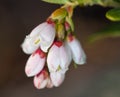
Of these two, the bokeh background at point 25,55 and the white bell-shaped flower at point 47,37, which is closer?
the white bell-shaped flower at point 47,37

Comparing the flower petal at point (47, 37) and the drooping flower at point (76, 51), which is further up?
the flower petal at point (47, 37)

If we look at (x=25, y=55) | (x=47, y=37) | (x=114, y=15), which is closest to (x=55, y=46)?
(x=47, y=37)

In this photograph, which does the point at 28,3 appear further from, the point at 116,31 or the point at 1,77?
the point at 116,31

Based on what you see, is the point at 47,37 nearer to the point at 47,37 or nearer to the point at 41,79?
the point at 47,37

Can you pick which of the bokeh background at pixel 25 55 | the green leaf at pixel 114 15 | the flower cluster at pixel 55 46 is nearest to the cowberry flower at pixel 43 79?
the flower cluster at pixel 55 46

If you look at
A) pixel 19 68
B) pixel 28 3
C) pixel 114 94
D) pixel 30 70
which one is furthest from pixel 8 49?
pixel 30 70

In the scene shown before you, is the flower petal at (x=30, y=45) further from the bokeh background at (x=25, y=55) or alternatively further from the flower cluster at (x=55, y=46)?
the bokeh background at (x=25, y=55)

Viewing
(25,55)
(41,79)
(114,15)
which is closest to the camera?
(114,15)
